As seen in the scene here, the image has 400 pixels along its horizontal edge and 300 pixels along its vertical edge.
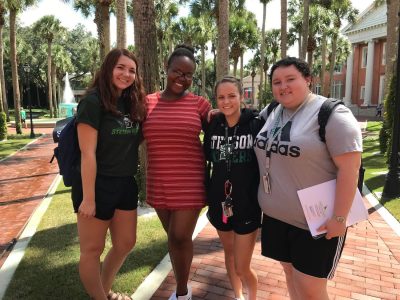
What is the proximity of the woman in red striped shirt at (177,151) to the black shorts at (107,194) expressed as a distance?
0.29 m

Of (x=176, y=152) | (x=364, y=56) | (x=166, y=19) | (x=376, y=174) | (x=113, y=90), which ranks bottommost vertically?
(x=376, y=174)

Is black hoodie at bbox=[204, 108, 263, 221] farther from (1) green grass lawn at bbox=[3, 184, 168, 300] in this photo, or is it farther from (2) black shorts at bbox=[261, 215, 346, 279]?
(1) green grass lawn at bbox=[3, 184, 168, 300]

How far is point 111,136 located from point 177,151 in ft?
1.72

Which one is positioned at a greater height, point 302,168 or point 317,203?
point 302,168

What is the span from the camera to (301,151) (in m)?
2.19

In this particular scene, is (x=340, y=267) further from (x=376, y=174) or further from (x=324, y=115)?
(x=376, y=174)

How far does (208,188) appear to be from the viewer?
9.87 ft

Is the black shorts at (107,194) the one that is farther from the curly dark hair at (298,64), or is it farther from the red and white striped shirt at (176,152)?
the curly dark hair at (298,64)

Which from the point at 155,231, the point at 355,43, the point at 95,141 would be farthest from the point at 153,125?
the point at 355,43

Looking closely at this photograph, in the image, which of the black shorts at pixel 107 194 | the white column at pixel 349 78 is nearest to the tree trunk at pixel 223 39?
the black shorts at pixel 107 194

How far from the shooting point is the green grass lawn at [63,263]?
3705mm

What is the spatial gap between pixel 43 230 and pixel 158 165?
11.8ft

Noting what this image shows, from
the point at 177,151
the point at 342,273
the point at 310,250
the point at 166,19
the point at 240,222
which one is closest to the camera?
the point at 310,250

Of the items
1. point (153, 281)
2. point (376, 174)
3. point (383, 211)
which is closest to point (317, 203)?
point (153, 281)
